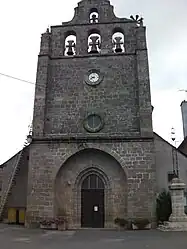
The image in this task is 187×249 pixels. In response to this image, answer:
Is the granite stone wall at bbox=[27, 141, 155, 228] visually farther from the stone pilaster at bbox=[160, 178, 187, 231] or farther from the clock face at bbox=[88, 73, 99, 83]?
the clock face at bbox=[88, 73, 99, 83]

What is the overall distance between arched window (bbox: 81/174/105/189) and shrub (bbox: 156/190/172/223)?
345 cm

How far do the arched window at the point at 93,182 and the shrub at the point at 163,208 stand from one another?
3.45m

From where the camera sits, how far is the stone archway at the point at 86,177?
16859 mm

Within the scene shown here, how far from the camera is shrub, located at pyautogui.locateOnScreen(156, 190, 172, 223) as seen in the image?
16.0 meters

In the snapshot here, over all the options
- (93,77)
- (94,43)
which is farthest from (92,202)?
(94,43)

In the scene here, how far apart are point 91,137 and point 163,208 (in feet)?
18.8

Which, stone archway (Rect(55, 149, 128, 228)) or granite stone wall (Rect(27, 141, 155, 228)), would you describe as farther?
stone archway (Rect(55, 149, 128, 228))

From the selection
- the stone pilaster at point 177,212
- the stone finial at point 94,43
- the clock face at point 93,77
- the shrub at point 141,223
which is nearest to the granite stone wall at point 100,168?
the shrub at point 141,223

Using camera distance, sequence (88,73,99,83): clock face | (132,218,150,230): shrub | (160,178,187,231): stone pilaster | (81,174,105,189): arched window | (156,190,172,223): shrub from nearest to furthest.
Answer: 1. (160,178,187,231): stone pilaster
2. (132,218,150,230): shrub
3. (156,190,172,223): shrub
4. (81,174,105,189): arched window
5. (88,73,99,83): clock face

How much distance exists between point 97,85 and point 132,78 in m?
2.37

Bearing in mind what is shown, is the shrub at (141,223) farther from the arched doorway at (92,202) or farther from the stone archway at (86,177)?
the arched doorway at (92,202)

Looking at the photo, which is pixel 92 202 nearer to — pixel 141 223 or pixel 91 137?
pixel 141 223

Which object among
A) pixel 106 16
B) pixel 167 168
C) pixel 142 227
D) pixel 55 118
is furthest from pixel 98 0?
pixel 142 227

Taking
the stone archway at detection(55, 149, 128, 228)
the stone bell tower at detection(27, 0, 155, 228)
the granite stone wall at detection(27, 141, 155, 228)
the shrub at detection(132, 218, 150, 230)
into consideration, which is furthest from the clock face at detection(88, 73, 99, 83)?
the shrub at detection(132, 218, 150, 230)
